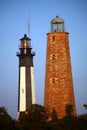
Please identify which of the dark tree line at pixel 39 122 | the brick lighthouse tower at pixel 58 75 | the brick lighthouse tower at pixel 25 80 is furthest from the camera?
the brick lighthouse tower at pixel 25 80

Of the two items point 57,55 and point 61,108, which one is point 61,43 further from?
point 61,108

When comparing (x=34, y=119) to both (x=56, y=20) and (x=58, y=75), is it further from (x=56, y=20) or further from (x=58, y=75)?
(x=56, y=20)

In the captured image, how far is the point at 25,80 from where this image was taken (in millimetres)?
65500

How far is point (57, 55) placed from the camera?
5778 cm

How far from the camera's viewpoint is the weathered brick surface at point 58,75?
187 ft

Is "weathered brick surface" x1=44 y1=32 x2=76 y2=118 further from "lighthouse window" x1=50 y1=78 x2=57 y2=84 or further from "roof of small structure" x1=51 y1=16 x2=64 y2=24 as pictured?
"roof of small structure" x1=51 y1=16 x2=64 y2=24

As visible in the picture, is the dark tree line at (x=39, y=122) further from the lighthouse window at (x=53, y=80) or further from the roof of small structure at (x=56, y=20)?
the roof of small structure at (x=56, y=20)

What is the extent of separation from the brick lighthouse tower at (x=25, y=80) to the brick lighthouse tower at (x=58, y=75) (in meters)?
7.37

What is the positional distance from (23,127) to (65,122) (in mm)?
3052

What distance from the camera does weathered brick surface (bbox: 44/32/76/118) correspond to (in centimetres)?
5703

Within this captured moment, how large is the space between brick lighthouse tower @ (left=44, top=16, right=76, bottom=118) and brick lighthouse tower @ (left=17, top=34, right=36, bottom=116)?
24.2 feet

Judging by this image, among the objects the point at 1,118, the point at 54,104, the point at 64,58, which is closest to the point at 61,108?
the point at 54,104

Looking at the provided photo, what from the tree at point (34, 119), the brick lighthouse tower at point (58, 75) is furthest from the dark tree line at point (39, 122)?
the brick lighthouse tower at point (58, 75)

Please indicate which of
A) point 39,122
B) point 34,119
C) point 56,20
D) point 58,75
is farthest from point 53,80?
point 39,122
